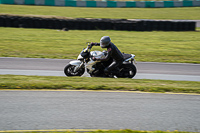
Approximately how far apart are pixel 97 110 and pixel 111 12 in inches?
1057

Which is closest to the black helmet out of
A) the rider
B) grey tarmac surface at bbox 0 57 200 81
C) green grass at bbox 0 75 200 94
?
the rider

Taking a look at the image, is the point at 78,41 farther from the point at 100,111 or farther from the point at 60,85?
the point at 100,111

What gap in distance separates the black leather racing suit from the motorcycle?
17 cm

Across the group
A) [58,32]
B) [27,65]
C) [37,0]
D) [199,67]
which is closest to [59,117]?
[27,65]

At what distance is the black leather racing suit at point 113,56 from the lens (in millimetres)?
9607

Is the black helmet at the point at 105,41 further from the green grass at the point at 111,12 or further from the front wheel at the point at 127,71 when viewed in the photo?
the green grass at the point at 111,12

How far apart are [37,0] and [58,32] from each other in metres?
15.1

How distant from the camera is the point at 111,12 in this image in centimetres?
3219

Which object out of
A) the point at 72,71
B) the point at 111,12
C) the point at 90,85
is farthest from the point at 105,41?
the point at 111,12

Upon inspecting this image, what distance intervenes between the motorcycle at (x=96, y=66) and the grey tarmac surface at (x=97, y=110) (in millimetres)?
2333

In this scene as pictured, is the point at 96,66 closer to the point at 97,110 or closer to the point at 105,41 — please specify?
the point at 105,41

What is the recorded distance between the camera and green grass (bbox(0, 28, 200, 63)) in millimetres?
14469

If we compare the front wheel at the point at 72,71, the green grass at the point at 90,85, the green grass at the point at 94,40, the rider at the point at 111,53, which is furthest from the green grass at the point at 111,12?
the green grass at the point at 90,85

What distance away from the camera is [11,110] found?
616cm
